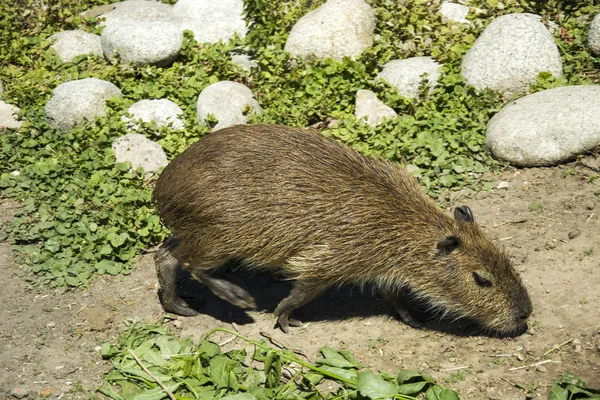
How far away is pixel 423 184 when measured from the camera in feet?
22.4

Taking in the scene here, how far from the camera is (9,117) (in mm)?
8117

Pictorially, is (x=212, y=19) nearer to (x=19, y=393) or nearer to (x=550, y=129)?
(x=550, y=129)

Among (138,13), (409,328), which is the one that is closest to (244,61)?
(138,13)

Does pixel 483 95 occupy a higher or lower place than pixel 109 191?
higher

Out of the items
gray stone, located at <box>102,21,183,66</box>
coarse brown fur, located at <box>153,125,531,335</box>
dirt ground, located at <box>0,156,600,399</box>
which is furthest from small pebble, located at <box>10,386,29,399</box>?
gray stone, located at <box>102,21,183,66</box>

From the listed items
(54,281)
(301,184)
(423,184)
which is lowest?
(54,281)

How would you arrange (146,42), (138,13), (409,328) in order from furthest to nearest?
(138,13)
(146,42)
(409,328)

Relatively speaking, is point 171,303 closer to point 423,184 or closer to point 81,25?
point 423,184

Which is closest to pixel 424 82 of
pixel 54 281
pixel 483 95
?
pixel 483 95

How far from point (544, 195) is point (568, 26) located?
2.56m

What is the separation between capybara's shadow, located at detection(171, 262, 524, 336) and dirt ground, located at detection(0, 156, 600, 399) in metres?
0.01

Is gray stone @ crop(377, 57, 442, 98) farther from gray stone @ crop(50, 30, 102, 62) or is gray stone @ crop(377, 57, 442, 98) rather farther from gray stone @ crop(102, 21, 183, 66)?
gray stone @ crop(50, 30, 102, 62)

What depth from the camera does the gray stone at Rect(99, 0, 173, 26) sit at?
9664mm

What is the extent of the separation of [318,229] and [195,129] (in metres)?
2.79
